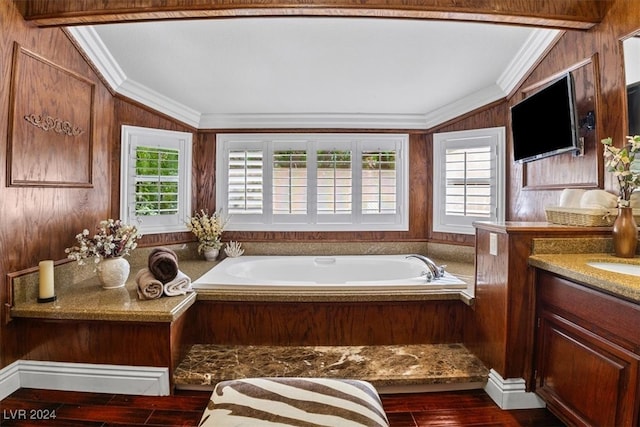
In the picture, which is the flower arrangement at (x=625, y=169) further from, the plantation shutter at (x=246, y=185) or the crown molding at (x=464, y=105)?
the plantation shutter at (x=246, y=185)

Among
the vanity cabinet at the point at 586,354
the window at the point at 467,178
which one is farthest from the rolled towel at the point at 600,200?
the window at the point at 467,178

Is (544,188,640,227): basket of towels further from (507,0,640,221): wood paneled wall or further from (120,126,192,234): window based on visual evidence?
(120,126,192,234): window

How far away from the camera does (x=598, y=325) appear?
1386 millimetres

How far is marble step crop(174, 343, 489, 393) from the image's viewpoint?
198 centimetres

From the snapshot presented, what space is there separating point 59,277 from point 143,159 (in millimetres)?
1245

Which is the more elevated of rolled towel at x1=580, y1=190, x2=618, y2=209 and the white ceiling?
the white ceiling

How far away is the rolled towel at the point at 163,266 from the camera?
2.21 meters

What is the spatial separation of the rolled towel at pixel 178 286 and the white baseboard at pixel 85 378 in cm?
46

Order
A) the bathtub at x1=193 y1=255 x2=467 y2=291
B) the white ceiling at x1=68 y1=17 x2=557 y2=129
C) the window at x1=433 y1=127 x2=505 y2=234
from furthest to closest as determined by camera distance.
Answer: the bathtub at x1=193 y1=255 x2=467 y2=291, the window at x1=433 y1=127 x2=505 y2=234, the white ceiling at x1=68 y1=17 x2=557 y2=129

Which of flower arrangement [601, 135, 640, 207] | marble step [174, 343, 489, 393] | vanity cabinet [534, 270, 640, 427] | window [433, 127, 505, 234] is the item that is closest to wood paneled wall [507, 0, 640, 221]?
flower arrangement [601, 135, 640, 207]

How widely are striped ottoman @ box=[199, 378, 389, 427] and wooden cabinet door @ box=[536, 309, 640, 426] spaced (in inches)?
36.8

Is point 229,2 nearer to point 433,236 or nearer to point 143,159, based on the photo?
point 143,159

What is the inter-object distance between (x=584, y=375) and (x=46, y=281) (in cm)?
300

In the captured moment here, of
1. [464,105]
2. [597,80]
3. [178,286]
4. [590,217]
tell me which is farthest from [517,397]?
[464,105]
